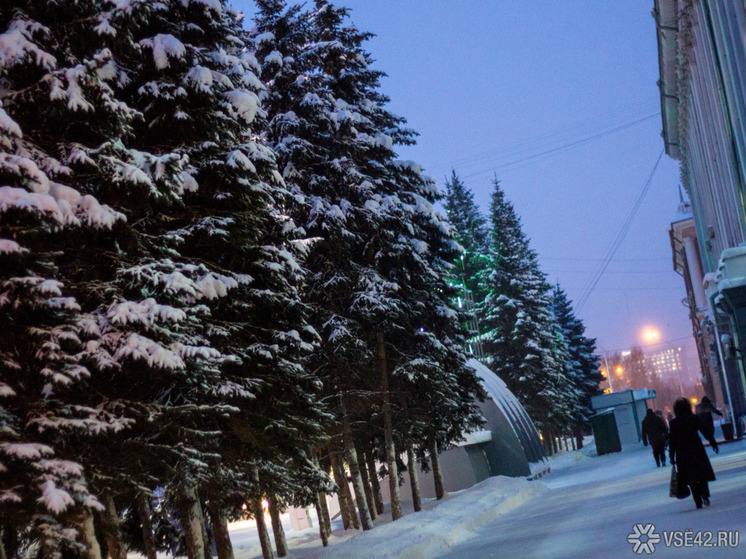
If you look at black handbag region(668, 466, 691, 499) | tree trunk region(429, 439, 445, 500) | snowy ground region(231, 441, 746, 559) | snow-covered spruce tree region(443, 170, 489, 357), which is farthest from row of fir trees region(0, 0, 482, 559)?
snow-covered spruce tree region(443, 170, 489, 357)

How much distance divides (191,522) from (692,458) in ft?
23.7

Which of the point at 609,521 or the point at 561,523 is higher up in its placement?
the point at 609,521

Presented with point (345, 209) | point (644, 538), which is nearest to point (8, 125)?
point (644, 538)

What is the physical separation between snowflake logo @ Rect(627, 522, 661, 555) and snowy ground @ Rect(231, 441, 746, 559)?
100 millimetres

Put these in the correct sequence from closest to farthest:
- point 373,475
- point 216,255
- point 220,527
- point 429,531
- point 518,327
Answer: point 216,255 → point 220,527 → point 429,531 → point 373,475 → point 518,327

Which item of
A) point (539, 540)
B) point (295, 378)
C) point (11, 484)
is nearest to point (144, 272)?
point (11, 484)

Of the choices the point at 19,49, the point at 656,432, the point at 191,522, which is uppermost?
the point at 19,49

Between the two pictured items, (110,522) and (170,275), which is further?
(110,522)

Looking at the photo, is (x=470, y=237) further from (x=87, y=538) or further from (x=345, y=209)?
(x=87, y=538)

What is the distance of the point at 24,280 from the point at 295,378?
570cm

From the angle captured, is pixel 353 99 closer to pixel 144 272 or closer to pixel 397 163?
pixel 397 163

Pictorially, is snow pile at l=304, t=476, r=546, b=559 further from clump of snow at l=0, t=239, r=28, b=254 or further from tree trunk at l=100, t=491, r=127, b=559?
clump of snow at l=0, t=239, r=28, b=254

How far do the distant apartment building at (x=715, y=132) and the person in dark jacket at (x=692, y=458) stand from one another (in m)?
9.51

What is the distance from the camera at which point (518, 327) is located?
53281 mm
